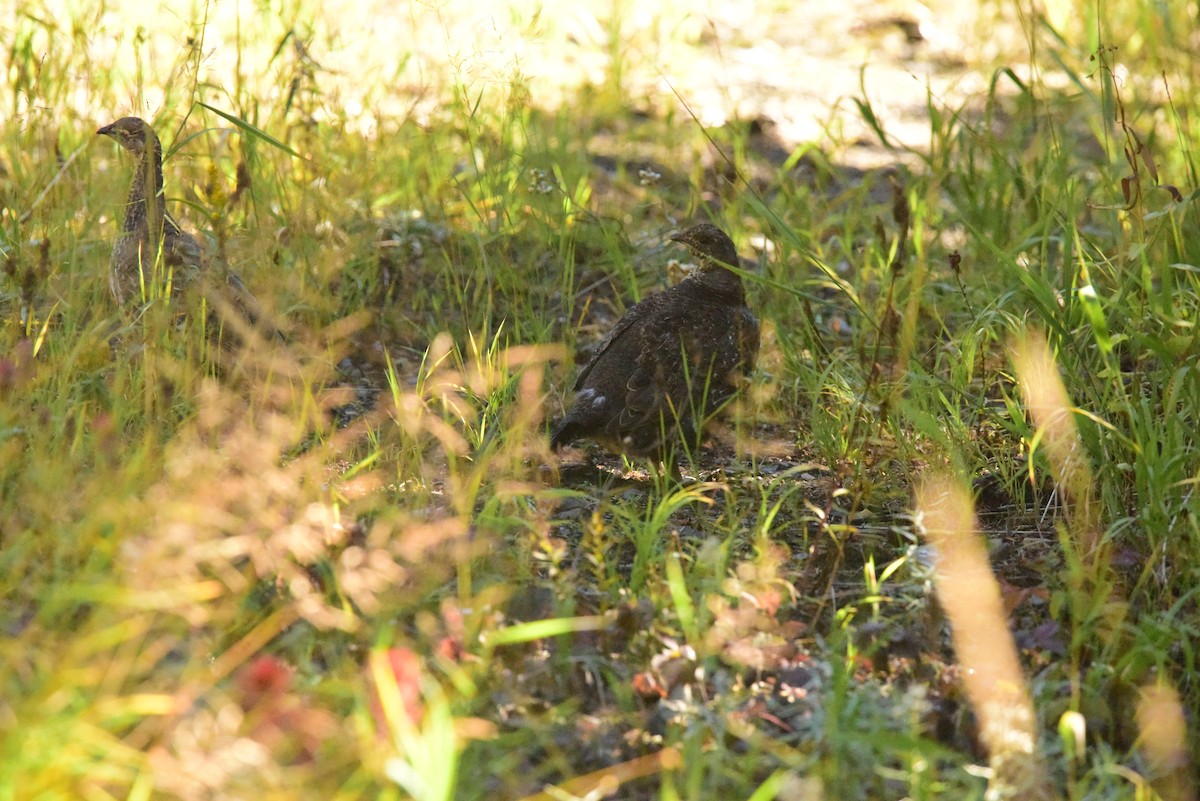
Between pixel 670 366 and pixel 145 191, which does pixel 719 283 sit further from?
pixel 145 191

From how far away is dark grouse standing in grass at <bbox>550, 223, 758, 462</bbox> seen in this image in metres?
4.56

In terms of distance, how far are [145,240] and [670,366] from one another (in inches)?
81.2

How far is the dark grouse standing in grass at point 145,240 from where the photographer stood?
4.58m

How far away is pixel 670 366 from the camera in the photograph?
4746 millimetres

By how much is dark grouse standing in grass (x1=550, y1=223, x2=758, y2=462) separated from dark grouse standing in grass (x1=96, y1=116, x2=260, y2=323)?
133 centimetres

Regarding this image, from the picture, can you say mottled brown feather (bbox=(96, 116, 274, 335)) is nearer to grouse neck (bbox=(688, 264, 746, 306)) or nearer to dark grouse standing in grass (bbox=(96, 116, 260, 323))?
dark grouse standing in grass (bbox=(96, 116, 260, 323))

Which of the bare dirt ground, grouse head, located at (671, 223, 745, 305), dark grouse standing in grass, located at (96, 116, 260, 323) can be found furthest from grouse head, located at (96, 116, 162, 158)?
grouse head, located at (671, 223, 745, 305)

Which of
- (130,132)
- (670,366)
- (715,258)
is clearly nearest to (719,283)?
(715,258)

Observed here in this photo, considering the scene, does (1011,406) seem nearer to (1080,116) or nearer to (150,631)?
(150,631)

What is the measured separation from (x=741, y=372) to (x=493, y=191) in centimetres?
144

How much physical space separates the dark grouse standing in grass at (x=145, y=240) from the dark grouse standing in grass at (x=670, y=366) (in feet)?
4.36

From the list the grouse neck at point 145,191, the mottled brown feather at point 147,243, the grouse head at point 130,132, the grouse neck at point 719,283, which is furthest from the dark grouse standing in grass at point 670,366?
the grouse head at point 130,132

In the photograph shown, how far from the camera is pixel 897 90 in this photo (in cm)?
896

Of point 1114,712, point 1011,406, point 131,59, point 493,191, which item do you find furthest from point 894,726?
point 131,59
